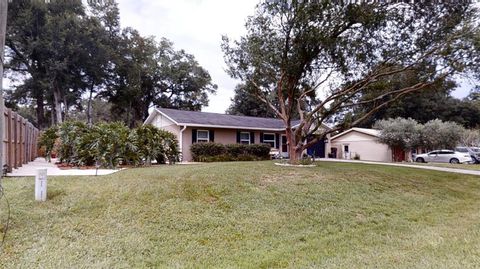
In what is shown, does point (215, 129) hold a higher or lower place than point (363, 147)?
higher

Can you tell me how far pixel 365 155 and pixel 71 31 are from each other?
97.8 feet

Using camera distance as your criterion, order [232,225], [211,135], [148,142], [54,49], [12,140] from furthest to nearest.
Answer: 1. [54,49]
2. [211,135]
3. [148,142]
4. [12,140]
5. [232,225]

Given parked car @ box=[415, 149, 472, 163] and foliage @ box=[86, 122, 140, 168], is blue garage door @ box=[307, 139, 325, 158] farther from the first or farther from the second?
foliage @ box=[86, 122, 140, 168]

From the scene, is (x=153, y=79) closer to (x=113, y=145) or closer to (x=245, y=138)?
(x=245, y=138)

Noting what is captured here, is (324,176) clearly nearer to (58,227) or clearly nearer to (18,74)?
(58,227)

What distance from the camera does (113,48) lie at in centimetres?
3198

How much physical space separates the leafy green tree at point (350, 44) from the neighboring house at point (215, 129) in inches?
266

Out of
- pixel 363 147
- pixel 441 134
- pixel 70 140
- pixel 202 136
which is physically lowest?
pixel 363 147

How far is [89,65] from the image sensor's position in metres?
29.8

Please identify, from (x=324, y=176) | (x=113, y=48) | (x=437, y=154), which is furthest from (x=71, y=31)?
(x=437, y=154)

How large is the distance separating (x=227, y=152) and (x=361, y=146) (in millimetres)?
16940

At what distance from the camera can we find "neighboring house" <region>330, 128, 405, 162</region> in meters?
27.8

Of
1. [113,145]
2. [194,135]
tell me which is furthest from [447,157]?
[113,145]

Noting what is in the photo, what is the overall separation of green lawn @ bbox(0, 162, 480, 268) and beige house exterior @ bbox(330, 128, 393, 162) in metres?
20.4
